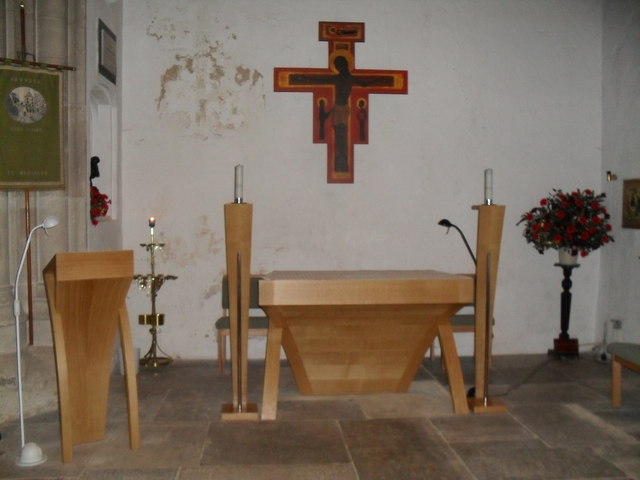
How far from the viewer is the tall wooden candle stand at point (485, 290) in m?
4.70

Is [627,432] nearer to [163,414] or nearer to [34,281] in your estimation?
[163,414]

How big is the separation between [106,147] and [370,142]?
2290mm

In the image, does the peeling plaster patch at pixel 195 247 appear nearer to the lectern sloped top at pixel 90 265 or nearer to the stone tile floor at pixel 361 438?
the stone tile floor at pixel 361 438

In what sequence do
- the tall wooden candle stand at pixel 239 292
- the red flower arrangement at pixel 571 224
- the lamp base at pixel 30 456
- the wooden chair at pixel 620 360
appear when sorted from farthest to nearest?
1. the red flower arrangement at pixel 571 224
2. the wooden chair at pixel 620 360
3. the tall wooden candle stand at pixel 239 292
4. the lamp base at pixel 30 456

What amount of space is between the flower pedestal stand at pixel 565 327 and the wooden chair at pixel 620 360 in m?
1.55

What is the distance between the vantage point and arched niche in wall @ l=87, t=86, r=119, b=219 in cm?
607

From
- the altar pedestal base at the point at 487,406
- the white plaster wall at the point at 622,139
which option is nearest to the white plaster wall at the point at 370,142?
the white plaster wall at the point at 622,139

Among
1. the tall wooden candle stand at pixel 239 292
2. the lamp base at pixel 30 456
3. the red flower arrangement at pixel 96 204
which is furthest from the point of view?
the red flower arrangement at pixel 96 204

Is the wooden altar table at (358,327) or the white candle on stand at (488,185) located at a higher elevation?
the white candle on stand at (488,185)

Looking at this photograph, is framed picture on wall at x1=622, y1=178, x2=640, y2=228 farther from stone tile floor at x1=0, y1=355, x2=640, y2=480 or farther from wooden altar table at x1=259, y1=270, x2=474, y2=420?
wooden altar table at x1=259, y1=270, x2=474, y2=420

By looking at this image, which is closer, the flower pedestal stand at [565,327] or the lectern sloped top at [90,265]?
the lectern sloped top at [90,265]

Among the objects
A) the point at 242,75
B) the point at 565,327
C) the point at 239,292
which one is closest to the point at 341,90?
the point at 242,75

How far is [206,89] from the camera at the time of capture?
20.7ft

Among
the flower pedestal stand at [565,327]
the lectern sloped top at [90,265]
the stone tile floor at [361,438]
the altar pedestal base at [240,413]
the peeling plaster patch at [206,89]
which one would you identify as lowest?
the stone tile floor at [361,438]
